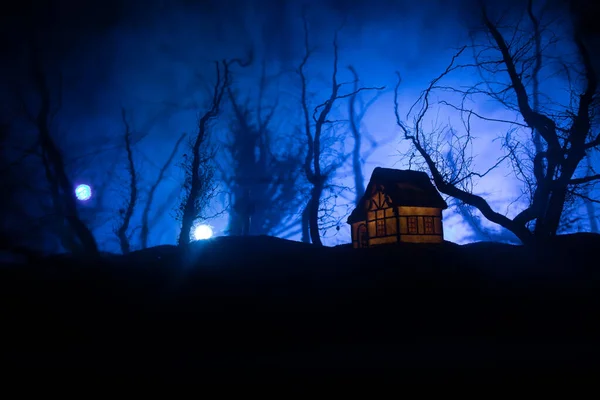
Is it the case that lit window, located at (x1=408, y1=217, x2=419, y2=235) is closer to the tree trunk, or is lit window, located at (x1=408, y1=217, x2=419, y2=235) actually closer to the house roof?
the house roof

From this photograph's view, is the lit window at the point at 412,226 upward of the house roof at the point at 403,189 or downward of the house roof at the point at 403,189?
downward

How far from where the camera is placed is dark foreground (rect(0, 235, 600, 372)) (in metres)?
4.70

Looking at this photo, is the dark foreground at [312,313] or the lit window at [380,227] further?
the lit window at [380,227]

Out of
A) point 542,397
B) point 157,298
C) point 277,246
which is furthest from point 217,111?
point 542,397

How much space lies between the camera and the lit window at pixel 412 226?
36.4 feet

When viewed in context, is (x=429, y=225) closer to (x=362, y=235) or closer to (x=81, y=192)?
(x=362, y=235)

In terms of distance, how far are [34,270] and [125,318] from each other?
4247 millimetres

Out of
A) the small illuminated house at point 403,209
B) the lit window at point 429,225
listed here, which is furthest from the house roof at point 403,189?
the lit window at point 429,225

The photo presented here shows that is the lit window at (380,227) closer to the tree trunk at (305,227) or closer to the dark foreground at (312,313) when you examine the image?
the dark foreground at (312,313)

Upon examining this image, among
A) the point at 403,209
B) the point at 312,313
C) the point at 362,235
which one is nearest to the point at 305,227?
the point at 362,235

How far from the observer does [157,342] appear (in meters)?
5.50

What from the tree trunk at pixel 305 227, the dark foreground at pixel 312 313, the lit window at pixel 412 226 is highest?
the tree trunk at pixel 305 227

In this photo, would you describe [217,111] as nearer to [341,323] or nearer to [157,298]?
[157,298]

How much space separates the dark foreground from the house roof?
8.30ft
